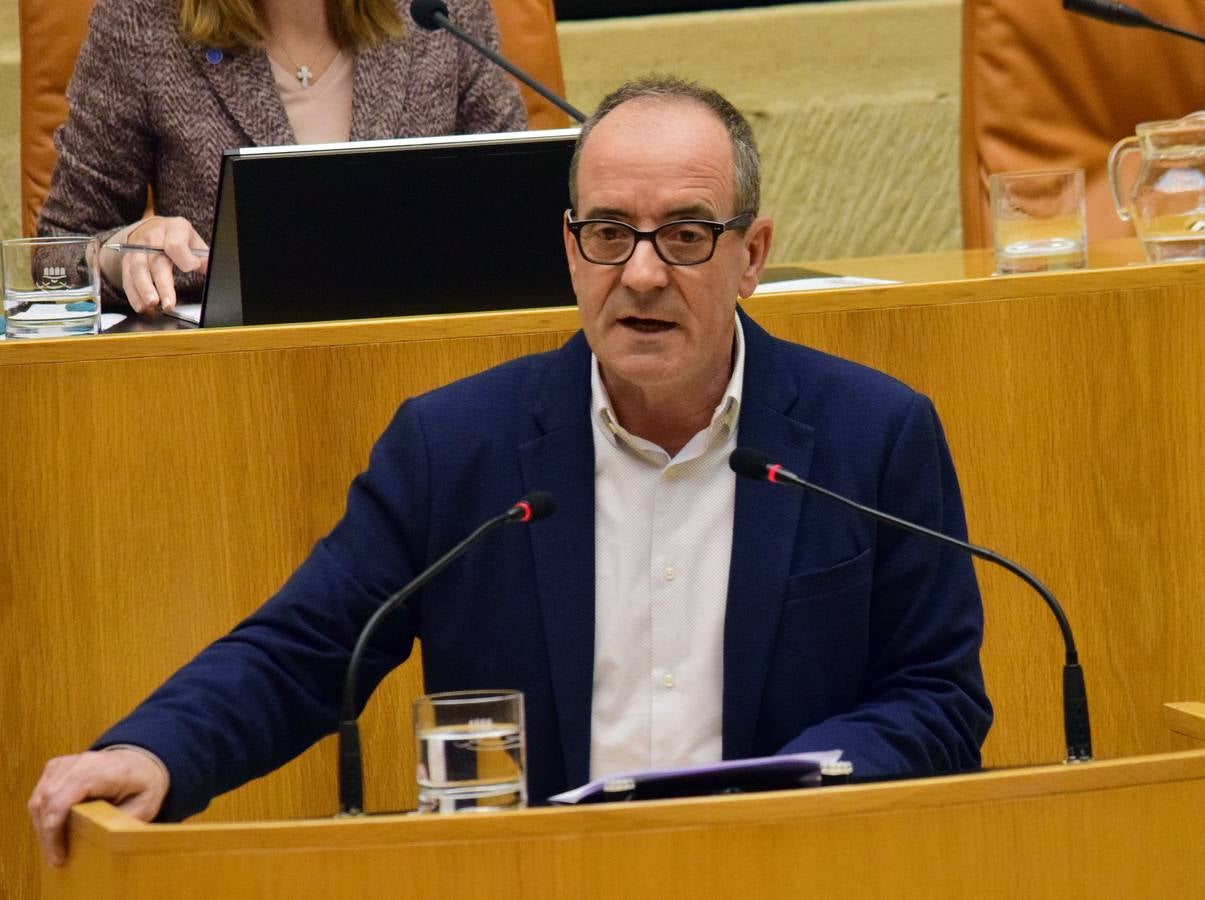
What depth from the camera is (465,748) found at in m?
1.09

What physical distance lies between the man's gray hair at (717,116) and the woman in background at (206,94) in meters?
0.94

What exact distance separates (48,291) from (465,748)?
0.90 m

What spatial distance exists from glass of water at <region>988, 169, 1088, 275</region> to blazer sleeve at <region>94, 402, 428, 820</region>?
774 mm

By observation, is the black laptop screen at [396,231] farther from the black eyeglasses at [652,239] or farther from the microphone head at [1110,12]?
the microphone head at [1110,12]

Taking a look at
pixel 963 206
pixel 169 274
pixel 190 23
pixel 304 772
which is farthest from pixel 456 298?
pixel 963 206

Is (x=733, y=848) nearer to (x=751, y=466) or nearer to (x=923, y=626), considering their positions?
(x=751, y=466)

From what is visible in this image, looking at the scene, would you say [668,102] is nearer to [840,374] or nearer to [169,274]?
[840,374]

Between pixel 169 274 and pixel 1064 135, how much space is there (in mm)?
1410

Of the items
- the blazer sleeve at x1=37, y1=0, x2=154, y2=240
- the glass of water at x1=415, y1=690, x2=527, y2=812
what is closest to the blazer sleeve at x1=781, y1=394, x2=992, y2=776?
the glass of water at x1=415, y1=690, x2=527, y2=812

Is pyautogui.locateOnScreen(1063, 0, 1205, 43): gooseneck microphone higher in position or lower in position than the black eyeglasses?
higher

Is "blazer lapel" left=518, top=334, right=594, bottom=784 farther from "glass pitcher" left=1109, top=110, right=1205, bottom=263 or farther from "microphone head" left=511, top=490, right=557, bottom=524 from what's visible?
"glass pitcher" left=1109, top=110, right=1205, bottom=263

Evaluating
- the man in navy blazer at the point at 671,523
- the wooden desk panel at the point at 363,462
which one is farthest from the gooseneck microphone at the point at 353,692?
the wooden desk panel at the point at 363,462

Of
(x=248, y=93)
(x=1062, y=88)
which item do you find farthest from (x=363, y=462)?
(x=1062, y=88)

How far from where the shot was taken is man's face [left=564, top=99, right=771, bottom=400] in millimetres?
1438
